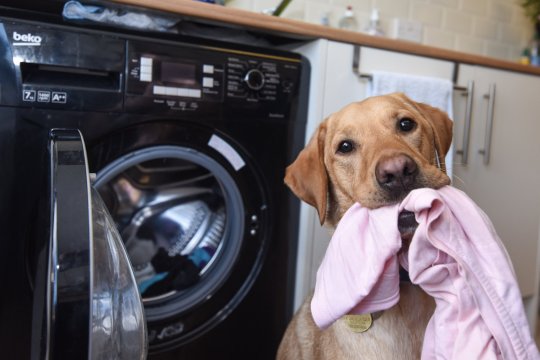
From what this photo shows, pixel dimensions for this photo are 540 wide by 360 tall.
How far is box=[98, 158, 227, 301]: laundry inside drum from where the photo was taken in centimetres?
129

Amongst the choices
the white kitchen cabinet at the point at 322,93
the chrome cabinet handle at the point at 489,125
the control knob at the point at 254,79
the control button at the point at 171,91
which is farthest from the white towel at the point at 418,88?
the control button at the point at 171,91

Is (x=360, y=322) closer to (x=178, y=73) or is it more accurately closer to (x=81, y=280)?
(x=81, y=280)

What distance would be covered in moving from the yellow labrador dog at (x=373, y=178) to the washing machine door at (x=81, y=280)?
43 centimetres

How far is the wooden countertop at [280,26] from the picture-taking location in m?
1.13

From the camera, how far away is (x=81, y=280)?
2.00ft

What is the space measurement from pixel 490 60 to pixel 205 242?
4.01 feet

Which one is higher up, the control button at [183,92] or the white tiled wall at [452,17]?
the white tiled wall at [452,17]

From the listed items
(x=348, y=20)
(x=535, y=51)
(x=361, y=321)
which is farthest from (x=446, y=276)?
(x=535, y=51)

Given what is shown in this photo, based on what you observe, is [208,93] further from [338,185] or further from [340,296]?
[340,296]

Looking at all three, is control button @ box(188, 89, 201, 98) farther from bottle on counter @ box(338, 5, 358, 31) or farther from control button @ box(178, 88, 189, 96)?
bottle on counter @ box(338, 5, 358, 31)

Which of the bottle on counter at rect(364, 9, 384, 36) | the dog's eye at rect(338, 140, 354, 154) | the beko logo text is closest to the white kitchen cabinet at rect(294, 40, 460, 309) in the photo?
the dog's eye at rect(338, 140, 354, 154)

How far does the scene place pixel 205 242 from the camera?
1.33 m

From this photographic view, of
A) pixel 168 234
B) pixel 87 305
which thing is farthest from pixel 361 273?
pixel 168 234

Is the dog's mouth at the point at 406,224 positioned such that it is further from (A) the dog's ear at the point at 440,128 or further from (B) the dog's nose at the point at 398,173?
(A) the dog's ear at the point at 440,128
